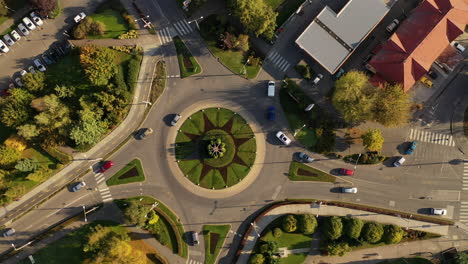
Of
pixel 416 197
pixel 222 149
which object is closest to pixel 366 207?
pixel 416 197

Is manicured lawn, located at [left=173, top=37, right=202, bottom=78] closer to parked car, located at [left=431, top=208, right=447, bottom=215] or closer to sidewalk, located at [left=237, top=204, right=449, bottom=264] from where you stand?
sidewalk, located at [left=237, top=204, right=449, bottom=264]

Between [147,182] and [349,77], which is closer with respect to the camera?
[349,77]

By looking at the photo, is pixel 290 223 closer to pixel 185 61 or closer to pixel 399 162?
pixel 399 162

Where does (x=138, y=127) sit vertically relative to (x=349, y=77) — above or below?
below

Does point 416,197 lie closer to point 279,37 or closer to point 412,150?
point 412,150

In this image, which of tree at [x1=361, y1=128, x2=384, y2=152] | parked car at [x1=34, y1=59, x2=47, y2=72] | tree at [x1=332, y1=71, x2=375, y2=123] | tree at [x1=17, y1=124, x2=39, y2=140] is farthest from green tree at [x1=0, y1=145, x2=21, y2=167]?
tree at [x1=361, y1=128, x2=384, y2=152]

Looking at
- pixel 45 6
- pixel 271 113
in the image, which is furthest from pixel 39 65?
pixel 271 113

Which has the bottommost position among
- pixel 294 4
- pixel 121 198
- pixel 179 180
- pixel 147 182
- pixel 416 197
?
pixel 121 198
